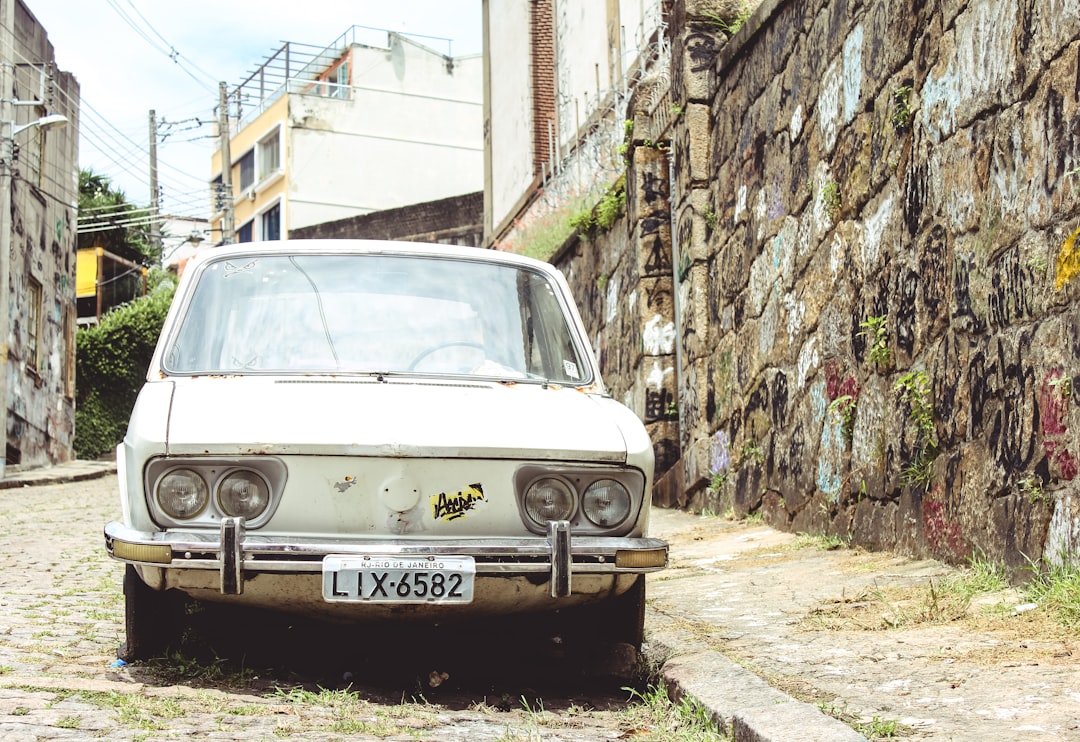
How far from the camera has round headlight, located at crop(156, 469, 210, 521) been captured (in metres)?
4.01

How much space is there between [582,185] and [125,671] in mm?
11205

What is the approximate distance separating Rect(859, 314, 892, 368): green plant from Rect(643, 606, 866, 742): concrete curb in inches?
81.7

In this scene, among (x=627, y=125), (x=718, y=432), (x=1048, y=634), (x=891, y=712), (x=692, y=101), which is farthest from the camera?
(x=627, y=125)

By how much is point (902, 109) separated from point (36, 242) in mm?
20215

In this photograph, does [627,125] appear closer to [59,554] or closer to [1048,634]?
[59,554]

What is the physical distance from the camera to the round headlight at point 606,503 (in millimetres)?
4199

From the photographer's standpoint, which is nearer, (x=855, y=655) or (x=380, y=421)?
(x=380, y=421)

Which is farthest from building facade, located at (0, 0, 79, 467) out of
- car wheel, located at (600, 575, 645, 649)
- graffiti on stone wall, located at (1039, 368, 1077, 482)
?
graffiti on stone wall, located at (1039, 368, 1077, 482)

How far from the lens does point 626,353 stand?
37.8 ft

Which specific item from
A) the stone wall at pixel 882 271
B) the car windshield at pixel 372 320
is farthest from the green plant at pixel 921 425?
the car windshield at pixel 372 320

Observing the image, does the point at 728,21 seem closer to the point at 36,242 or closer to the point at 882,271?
the point at 882,271

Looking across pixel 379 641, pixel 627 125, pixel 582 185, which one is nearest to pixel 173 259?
pixel 582 185

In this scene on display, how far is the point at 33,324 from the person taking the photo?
23.1 metres

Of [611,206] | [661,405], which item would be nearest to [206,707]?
[661,405]
